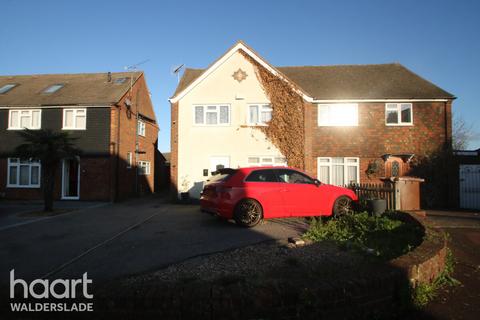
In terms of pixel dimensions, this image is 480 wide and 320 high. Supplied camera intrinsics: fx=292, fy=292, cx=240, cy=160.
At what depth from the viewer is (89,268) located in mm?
4648

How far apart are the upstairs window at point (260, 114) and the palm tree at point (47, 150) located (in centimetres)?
833

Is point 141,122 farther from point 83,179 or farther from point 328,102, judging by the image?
point 328,102

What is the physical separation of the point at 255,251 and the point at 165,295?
268 cm

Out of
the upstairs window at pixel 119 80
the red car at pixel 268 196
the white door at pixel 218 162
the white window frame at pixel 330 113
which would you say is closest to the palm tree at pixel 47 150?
the white door at pixel 218 162

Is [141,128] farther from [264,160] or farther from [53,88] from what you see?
[264,160]

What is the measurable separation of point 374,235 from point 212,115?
35.3 ft

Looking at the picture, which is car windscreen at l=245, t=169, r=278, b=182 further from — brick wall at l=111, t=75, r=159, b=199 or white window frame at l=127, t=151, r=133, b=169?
white window frame at l=127, t=151, r=133, b=169

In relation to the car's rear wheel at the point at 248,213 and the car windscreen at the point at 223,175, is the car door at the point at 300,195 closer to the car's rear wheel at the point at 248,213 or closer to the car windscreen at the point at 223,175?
the car's rear wheel at the point at 248,213

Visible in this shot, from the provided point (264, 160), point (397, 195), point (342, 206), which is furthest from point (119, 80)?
point (397, 195)

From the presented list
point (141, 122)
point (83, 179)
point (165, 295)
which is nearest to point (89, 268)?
point (165, 295)

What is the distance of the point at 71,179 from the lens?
57.6 ft

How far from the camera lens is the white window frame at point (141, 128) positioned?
21189mm

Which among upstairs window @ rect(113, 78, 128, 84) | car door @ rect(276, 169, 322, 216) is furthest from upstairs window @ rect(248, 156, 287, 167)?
upstairs window @ rect(113, 78, 128, 84)

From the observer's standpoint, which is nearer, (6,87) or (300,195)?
(300,195)
